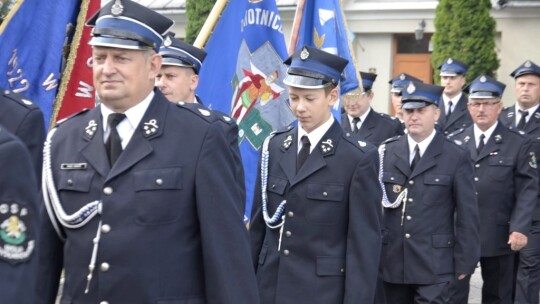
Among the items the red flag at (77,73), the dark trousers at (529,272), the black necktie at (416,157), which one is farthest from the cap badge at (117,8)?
the dark trousers at (529,272)

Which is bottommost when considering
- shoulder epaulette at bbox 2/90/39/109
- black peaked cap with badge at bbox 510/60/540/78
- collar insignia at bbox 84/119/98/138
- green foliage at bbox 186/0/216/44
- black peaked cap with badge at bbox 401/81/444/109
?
collar insignia at bbox 84/119/98/138

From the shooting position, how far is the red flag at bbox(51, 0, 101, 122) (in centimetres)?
678

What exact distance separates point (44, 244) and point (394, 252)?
4.20 meters

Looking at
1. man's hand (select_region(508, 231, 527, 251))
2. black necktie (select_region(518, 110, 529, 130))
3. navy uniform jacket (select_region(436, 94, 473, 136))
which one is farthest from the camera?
navy uniform jacket (select_region(436, 94, 473, 136))

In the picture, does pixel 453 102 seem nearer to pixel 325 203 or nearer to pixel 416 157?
pixel 416 157

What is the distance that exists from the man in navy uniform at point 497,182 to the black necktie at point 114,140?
5.81m

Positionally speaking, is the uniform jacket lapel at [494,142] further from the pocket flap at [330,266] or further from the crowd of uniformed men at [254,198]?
the pocket flap at [330,266]

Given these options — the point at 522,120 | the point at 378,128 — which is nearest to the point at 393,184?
the point at 378,128

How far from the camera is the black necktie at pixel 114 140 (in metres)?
3.81

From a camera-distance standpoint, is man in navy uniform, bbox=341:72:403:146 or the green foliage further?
the green foliage

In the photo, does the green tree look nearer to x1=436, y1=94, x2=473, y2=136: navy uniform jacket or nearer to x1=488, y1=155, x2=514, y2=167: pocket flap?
x1=436, y1=94, x2=473, y2=136: navy uniform jacket

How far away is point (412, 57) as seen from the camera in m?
21.0

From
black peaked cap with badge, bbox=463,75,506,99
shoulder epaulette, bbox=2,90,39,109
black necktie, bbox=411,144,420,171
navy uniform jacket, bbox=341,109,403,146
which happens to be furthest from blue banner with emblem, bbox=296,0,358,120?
shoulder epaulette, bbox=2,90,39,109

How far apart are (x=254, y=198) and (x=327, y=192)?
0.56m
